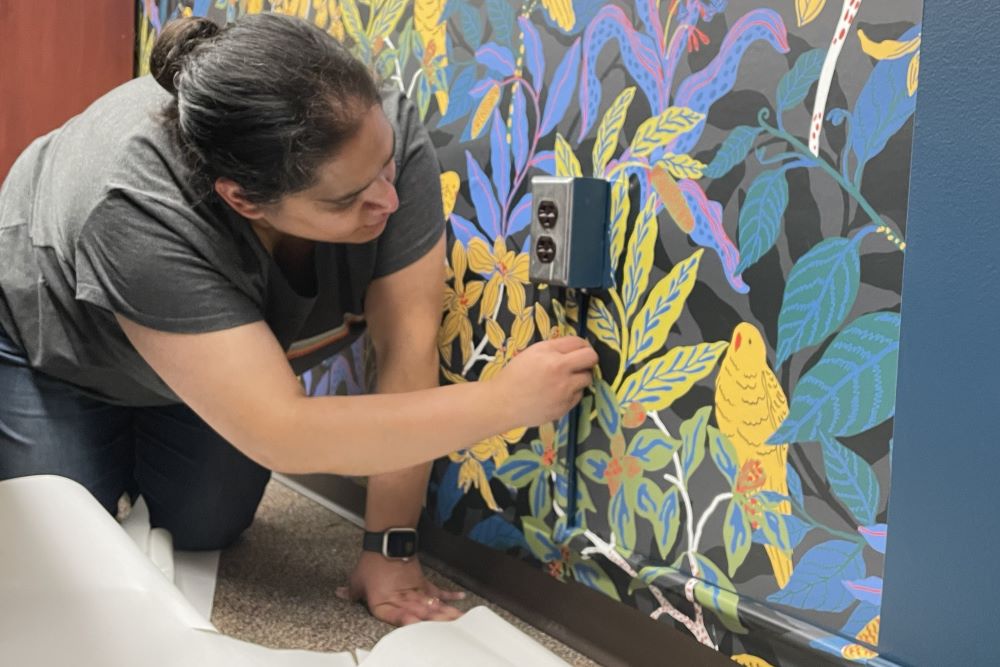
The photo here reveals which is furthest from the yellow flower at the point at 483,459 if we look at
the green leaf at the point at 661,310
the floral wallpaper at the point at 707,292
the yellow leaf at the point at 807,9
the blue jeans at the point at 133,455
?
the yellow leaf at the point at 807,9

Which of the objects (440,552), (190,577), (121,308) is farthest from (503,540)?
(121,308)

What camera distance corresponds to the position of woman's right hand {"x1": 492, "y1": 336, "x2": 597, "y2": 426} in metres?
1.01

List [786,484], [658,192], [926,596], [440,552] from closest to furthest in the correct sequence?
[926,596]
[786,484]
[658,192]
[440,552]

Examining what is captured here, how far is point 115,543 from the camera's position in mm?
991

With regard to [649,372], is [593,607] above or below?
below

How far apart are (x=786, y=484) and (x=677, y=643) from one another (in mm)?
221

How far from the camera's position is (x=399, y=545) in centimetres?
121

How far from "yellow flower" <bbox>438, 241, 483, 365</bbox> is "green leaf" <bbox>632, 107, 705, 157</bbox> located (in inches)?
12.0

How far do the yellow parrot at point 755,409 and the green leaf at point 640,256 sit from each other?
0.12 meters

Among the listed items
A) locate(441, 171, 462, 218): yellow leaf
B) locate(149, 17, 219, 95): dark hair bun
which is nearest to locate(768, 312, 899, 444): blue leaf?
locate(441, 171, 462, 218): yellow leaf

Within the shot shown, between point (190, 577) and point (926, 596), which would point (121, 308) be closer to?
point (190, 577)

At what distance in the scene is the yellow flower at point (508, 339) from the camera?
1.13 meters

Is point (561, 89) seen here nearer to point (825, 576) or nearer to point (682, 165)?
point (682, 165)

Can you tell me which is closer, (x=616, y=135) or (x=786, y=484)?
(x=786, y=484)
